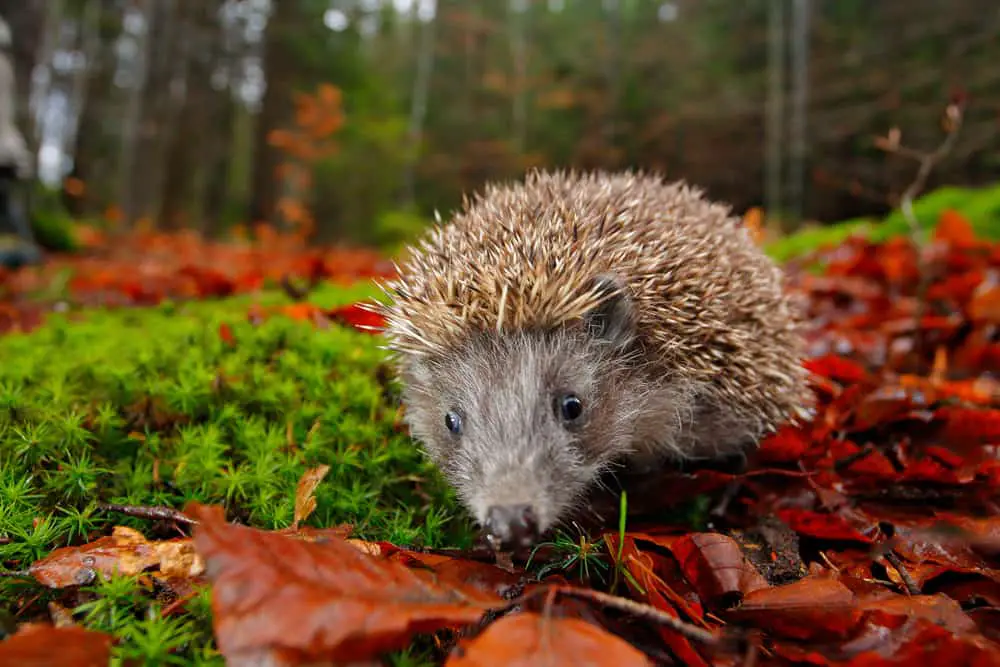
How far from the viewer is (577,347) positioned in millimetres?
3016

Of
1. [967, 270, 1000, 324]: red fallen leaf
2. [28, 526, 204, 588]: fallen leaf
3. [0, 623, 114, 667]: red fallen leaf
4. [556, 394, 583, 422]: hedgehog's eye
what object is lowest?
[0, 623, 114, 667]: red fallen leaf

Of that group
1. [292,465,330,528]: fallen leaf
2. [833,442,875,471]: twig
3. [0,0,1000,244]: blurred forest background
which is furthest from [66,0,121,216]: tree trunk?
[833,442,875,471]: twig

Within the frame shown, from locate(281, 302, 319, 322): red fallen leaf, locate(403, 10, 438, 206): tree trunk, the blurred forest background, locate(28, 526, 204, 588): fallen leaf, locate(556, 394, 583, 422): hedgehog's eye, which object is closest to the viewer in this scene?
locate(28, 526, 204, 588): fallen leaf

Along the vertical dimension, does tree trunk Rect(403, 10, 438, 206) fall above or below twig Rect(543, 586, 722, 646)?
above

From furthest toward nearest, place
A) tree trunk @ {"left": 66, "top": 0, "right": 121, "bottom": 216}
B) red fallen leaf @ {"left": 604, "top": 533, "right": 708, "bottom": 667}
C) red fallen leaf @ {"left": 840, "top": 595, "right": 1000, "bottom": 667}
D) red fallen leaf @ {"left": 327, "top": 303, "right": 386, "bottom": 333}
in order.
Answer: tree trunk @ {"left": 66, "top": 0, "right": 121, "bottom": 216} → red fallen leaf @ {"left": 327, "top": 303, "right": 386, "bottom": 333} → red fallen leaf @ {"left": 604, "top": 533, "right": 708, "bottom": 667} → red fallen leaf @ {"left": 840, "top": 595, "right": 1000, "bottom": 667}

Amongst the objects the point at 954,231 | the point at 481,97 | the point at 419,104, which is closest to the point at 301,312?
the point at 954,231

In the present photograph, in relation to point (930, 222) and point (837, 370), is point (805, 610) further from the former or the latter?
point (930, 222)

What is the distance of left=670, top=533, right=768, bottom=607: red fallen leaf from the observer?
237cm

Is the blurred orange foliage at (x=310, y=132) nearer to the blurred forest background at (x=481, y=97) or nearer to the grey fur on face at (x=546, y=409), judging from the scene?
the blurred forest background at (x=481, y=97)

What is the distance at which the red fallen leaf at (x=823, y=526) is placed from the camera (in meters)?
2.75

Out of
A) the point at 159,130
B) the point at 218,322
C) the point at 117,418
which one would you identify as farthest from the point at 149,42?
the point at 117,418

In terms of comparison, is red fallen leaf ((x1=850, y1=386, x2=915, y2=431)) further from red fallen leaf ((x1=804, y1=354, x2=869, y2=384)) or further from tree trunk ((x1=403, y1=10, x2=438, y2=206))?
tree trunk ((x1=403, y1=10, x2=438, y2=206))

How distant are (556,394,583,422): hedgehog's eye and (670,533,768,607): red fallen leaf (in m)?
0.71

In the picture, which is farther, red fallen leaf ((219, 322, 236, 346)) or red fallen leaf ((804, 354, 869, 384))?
red fallen leaf ((804, 354, 869, 384))
